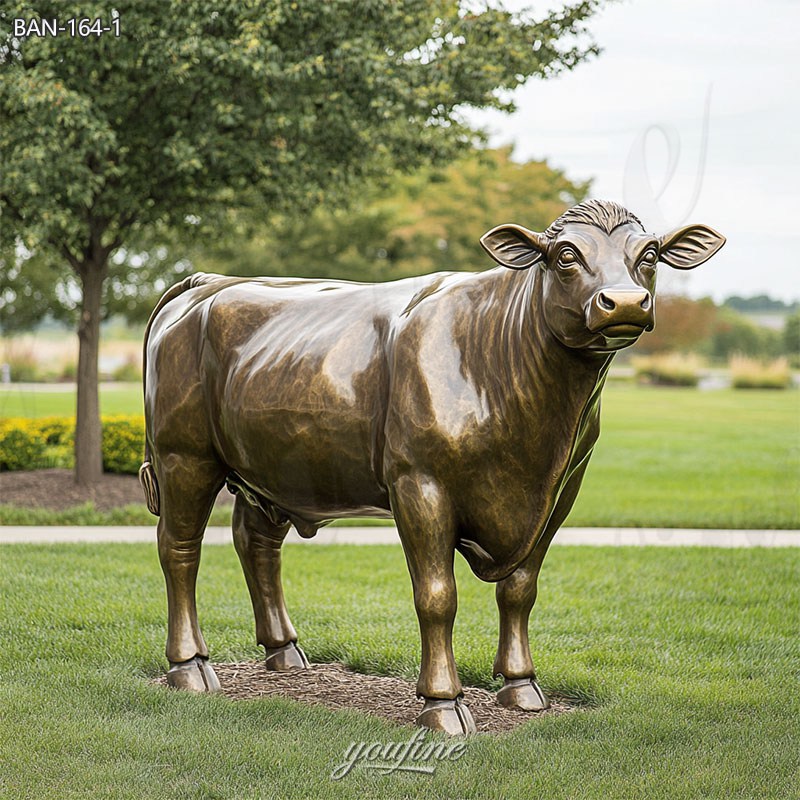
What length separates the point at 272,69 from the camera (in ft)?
31.8

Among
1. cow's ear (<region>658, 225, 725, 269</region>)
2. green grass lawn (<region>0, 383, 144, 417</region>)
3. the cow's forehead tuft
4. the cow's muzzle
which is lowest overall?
green grass lawn (<region>0, 383, 144, 417</region>)

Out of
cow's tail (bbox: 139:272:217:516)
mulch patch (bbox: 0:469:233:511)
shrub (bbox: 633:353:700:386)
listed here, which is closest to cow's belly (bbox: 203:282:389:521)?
cow's tail (bbox: 139:272:217:516)

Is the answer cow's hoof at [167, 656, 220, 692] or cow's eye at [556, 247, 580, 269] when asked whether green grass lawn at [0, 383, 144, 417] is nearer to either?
cow's hoof at [167, 656, 220, 692]

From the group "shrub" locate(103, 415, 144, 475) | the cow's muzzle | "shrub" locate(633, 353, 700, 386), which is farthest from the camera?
"shrub" locate(633, 353, 700, 386)

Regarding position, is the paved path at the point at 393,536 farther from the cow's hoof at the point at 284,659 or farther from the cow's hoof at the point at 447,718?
the cow's hoof at the point at 447,718

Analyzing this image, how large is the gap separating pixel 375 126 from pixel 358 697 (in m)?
7.39

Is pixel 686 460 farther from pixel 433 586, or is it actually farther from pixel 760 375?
pixel 760 375

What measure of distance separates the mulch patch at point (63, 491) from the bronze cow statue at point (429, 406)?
6670 mm

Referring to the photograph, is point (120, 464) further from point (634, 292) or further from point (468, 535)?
point (634, 292)

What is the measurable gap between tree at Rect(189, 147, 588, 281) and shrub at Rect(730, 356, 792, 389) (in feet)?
29.2

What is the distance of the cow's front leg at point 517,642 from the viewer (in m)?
4.96

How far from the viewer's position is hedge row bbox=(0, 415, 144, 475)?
13.5 m

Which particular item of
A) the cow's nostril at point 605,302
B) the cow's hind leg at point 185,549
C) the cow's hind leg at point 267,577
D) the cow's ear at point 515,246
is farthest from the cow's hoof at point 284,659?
the cow's nostril at point 605,302

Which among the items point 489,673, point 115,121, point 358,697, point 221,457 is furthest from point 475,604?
point 115,121
